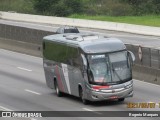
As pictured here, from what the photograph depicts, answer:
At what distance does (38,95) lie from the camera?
28.2 meters

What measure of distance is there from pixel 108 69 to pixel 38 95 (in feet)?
16.2

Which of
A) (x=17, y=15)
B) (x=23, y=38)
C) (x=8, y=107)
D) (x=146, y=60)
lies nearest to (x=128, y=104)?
(x=8, y=107)

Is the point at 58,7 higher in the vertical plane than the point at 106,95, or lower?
lower

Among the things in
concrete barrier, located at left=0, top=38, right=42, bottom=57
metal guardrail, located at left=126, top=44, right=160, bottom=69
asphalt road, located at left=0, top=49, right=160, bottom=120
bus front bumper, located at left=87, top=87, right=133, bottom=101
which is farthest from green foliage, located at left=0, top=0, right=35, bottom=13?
bus front bumper, located at left=87, top=87, right=133, bottom=101

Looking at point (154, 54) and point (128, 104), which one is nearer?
point (128, 104)

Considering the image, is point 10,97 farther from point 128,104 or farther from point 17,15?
point 17,15

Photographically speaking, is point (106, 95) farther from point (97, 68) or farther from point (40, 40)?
point (40, 40)

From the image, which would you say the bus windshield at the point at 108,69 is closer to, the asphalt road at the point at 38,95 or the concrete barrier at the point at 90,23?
the asphalt road at the point at 38,95

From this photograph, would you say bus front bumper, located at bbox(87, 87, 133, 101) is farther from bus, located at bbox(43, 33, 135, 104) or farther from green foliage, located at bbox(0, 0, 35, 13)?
green foliage, located at bbox(0, 0, 35, 13)

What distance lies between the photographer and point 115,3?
9075 centimetres

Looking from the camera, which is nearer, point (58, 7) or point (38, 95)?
point (38, 95)

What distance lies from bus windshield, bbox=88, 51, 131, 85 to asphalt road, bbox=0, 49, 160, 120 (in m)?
1.07

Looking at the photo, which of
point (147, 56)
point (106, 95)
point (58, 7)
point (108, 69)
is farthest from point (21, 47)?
point (58, 7)

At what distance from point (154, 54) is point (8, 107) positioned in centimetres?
889
